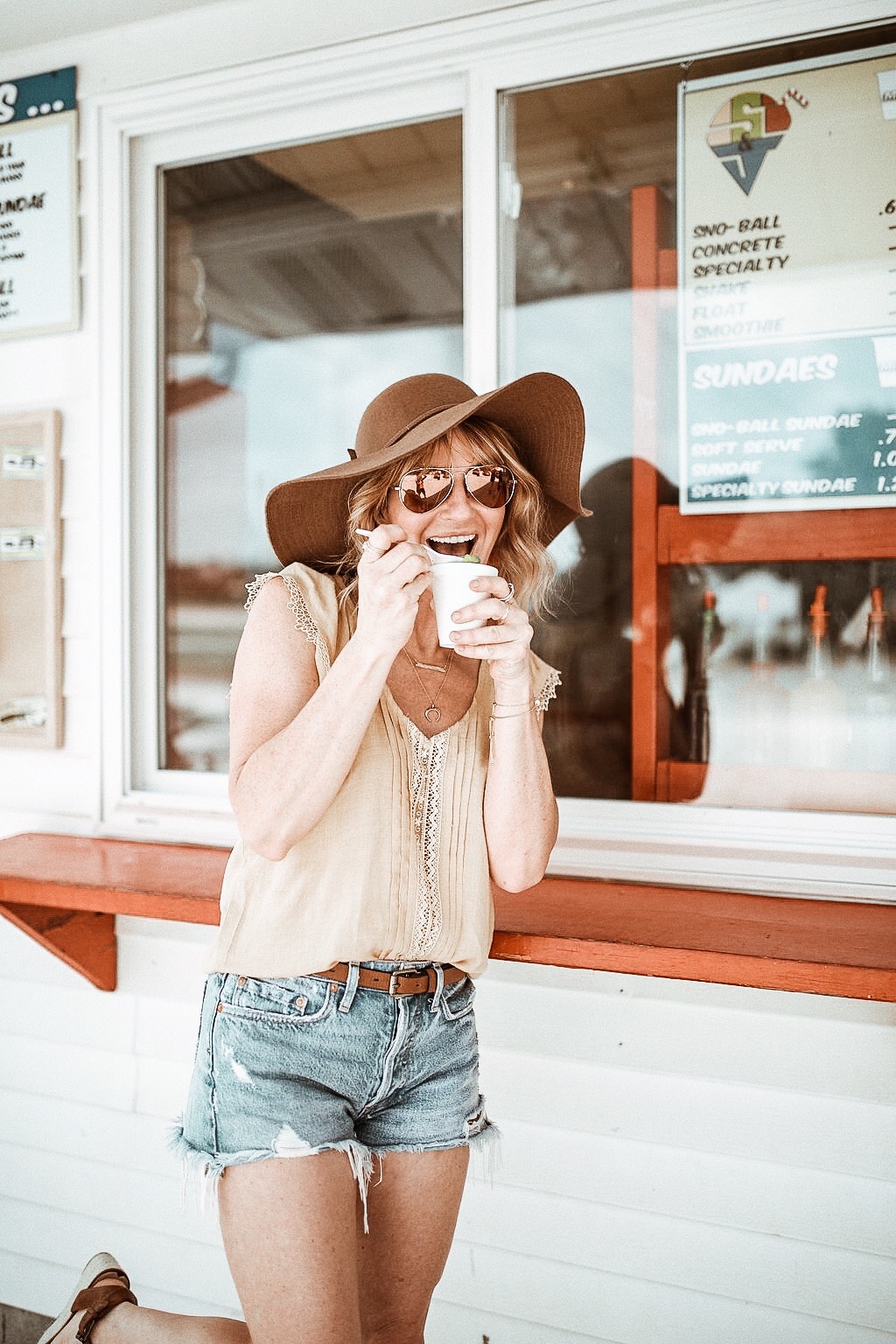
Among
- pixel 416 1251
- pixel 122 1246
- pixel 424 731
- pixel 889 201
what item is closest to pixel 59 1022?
pixel 122 1246

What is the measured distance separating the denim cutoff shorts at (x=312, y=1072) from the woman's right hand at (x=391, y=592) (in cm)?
42

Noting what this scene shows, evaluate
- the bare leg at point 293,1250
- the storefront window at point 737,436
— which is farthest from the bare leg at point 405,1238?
the storefront window at point 737,436

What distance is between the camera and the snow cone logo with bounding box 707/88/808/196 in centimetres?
190

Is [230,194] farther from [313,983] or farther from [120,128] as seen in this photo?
[313,983]

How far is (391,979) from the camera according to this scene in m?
1.33

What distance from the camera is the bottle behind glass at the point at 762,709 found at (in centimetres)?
201

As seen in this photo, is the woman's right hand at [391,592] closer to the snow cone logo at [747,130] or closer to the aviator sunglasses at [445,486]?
the aviator sunglasses at [445,486]

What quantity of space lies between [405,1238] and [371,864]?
20.8 inches

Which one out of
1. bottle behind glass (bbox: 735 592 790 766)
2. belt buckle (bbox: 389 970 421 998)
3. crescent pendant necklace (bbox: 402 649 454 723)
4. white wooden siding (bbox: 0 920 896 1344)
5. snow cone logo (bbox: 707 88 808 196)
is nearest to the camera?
belt buckle (bbox: 389 970 421 998)

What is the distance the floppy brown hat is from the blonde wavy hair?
0.03 metres

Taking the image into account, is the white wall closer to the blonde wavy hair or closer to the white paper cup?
the blonde wavy hair

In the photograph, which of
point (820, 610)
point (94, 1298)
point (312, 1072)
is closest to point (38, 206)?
point (820, 610)

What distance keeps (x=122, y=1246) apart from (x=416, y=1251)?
3.92ft

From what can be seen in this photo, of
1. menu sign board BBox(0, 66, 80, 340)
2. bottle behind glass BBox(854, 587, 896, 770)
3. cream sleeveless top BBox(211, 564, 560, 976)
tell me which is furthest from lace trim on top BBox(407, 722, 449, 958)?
menu sign board BBox(0, 66, 80, 340)
